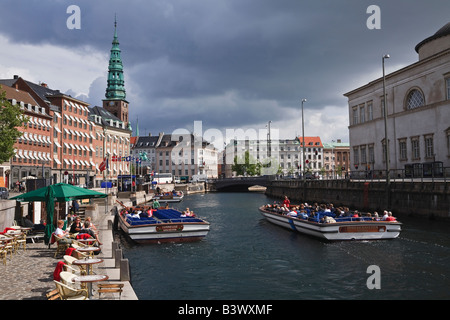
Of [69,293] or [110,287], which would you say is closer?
[69,293]

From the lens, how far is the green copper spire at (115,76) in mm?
131500

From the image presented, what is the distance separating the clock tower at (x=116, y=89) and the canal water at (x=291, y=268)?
110 metres

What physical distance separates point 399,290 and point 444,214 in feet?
71.6

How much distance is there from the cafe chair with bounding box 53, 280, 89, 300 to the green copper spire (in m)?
127

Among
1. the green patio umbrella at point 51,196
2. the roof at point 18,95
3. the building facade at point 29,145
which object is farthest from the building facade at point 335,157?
the green patio umbrella at point 51,196

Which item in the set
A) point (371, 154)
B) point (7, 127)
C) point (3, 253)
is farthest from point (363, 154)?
point (3, 253)

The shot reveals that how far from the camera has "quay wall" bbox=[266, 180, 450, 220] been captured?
34469mm

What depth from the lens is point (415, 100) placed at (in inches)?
2258

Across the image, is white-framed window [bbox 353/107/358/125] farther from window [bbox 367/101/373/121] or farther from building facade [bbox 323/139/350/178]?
building facade [bbox 323/139/350/178]

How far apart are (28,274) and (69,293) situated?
15.8ft

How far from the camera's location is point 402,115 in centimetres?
5959

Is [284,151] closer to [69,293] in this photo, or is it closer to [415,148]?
[415,148]

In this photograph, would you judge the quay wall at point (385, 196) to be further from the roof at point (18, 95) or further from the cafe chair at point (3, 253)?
the roof at point (18, 95)
